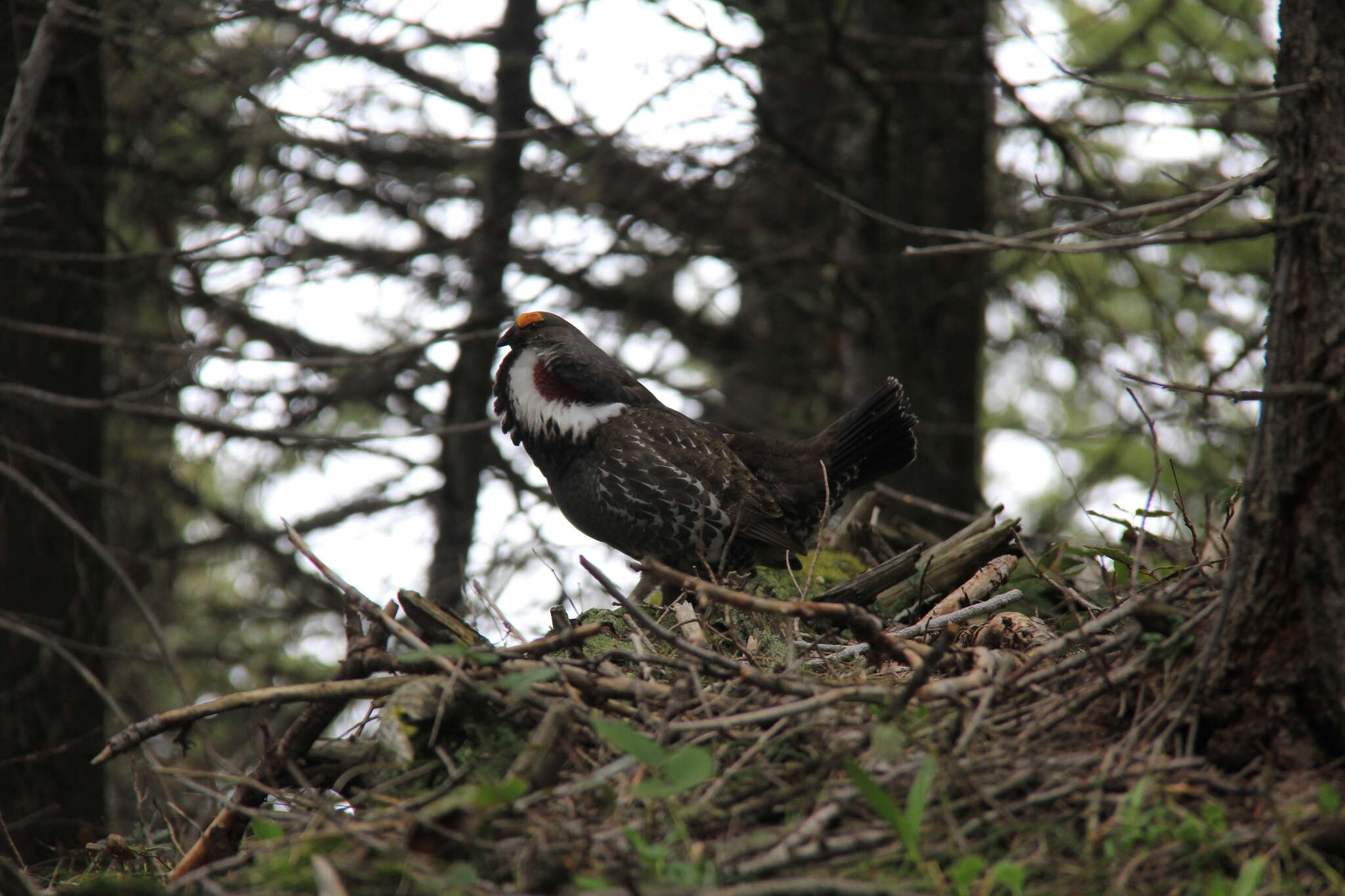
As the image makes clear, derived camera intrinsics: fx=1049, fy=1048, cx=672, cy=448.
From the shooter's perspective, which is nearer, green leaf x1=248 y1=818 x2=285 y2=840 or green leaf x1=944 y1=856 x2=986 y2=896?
green leaf x1=944 y1=856 x2=986 y2=896

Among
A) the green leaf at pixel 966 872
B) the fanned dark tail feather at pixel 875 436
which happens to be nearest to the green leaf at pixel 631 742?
the green leaf at pixel 966 872

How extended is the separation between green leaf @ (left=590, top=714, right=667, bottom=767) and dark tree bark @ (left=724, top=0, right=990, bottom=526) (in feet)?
17.8

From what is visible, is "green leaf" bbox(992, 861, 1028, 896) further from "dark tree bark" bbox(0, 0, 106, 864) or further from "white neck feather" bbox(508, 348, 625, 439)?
"dark tree bark" bbox(0, 0, 106, 864)

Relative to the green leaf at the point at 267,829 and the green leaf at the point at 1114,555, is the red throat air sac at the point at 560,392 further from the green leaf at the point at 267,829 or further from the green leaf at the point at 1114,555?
the green leaf at the point at 267,829

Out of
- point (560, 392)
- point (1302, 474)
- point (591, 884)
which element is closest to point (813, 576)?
point (560, 392)

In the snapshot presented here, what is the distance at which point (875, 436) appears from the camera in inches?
209

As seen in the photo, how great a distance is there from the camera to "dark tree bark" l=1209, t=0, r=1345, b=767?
7.38 feet

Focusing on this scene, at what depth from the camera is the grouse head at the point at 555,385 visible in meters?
5.05

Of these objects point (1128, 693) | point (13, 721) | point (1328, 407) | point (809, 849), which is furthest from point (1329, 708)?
point (13, 721)

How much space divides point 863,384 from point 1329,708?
585 centimetres

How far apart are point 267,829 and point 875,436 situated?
357 cm

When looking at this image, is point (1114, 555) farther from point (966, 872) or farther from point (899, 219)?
point (899, 219)

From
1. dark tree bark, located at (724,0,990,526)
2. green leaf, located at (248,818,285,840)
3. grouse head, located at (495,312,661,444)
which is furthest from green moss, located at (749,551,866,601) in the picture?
dark tree bark, located at (724,0,990,526)

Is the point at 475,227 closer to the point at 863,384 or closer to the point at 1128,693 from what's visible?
the point at 863,384
